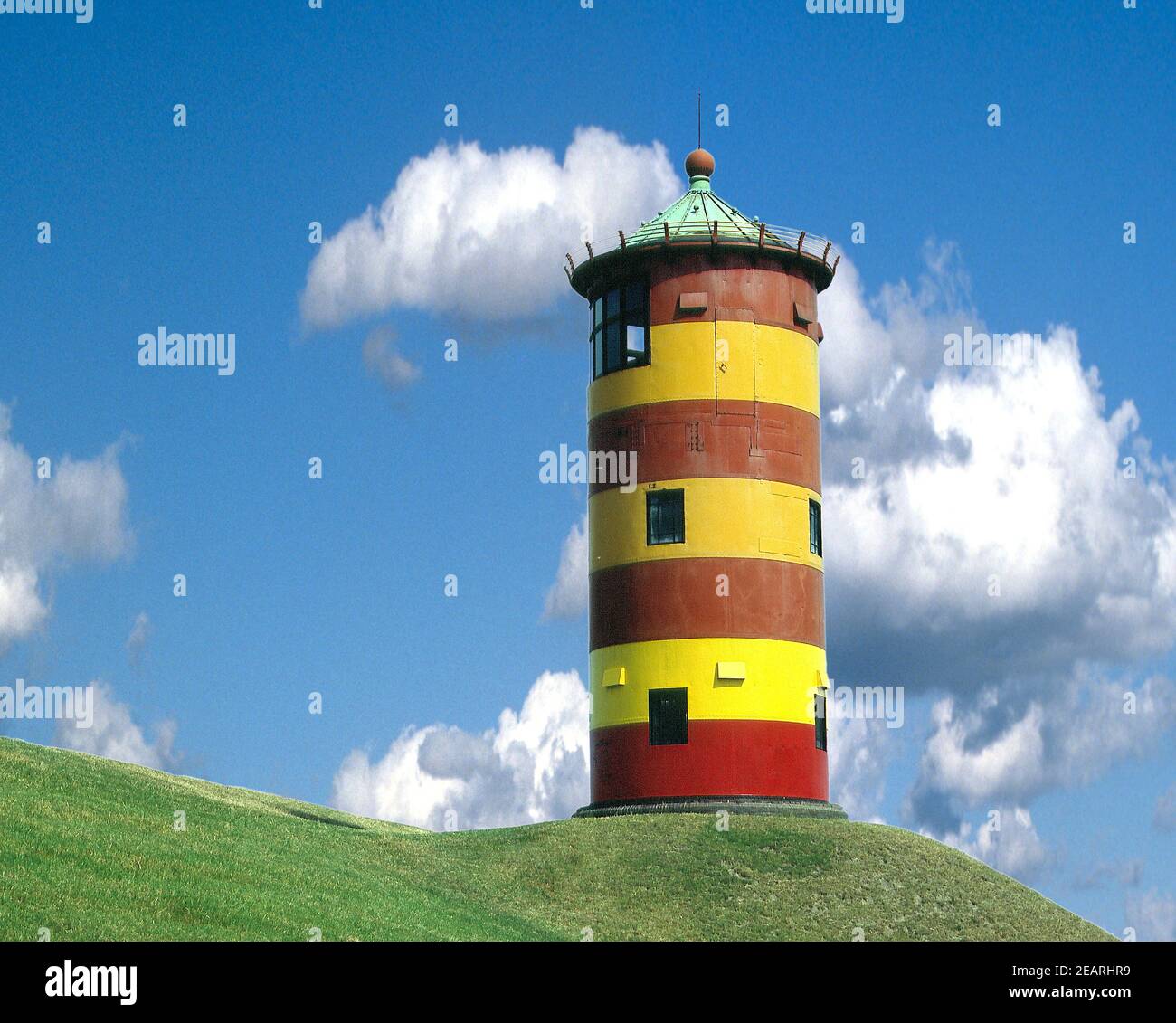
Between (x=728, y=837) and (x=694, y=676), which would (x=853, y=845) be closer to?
(x=728, y=837)

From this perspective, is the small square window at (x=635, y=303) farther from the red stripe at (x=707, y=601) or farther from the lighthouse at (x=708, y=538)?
the red stripe at (x=707, y=601)

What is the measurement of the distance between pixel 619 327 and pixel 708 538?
21.4ft

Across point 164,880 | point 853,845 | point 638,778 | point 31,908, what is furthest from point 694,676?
point 31,908

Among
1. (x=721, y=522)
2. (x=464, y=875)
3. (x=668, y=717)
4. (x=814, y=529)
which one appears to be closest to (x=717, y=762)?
(x=668, y=717)

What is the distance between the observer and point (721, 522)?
135ft

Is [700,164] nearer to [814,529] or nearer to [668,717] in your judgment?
[814,529]

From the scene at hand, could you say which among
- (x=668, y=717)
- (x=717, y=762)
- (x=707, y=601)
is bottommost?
(x=717, y=762)

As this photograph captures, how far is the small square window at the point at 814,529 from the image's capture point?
4300cm

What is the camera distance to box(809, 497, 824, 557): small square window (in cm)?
4300
